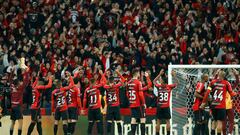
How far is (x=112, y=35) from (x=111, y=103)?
19.8 feet

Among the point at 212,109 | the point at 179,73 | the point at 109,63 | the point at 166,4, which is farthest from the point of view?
the point at 166,4

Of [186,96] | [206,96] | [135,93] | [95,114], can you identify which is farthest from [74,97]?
[206,96]

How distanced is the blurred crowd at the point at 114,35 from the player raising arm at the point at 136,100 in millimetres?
2364

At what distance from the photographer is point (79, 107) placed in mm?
→ 24344

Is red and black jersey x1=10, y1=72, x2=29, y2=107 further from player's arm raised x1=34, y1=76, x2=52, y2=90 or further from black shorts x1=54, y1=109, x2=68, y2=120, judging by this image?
black shorts x1=54, y1=109, x2=68, y2=120

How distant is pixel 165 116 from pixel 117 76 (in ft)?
6.76

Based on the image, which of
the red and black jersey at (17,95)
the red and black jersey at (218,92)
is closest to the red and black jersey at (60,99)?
the red and black jersey at (17,95)

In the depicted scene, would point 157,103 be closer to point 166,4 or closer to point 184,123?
point 184,123

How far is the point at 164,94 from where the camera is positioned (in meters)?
23.5

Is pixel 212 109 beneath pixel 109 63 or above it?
beneath

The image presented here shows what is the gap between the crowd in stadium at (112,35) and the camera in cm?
2748

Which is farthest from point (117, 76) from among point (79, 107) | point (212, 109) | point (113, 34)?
point (113, 34)

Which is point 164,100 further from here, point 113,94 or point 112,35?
point 112,35

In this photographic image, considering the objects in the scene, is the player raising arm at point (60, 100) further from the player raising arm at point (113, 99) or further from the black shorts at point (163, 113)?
the black shorts at point (163, 113)
